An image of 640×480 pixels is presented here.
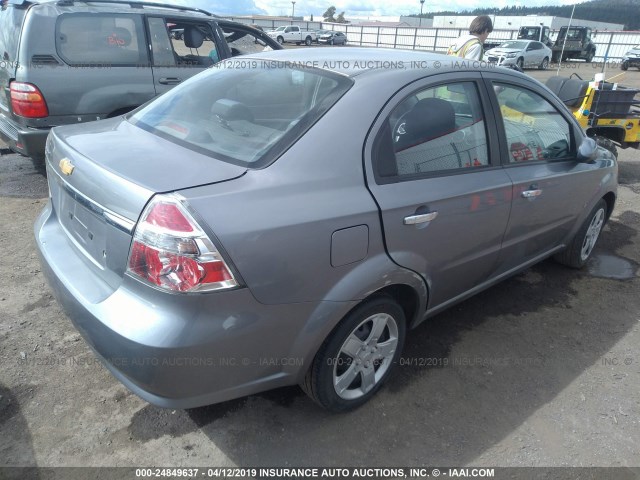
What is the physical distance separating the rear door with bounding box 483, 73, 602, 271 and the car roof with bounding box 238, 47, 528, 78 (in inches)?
7.9

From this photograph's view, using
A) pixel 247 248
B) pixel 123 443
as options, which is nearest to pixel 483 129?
pixel 247 248

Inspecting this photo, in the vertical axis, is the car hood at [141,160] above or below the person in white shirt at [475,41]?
below

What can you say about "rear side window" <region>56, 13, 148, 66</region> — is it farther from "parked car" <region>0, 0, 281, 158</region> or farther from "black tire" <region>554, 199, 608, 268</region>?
"black tire" <region>554, 199, 608, 268</region>

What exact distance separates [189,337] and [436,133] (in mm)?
1620

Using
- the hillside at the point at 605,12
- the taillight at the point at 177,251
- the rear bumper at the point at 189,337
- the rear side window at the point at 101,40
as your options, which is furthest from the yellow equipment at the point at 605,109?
the hillside at the point at 605,12

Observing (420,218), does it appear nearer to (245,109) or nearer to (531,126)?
(245,109)

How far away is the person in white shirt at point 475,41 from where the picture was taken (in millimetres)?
5078

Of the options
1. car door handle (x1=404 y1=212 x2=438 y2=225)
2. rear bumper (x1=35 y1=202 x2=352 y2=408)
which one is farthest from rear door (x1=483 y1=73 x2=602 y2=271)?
rear bumper (x1=35 y1=202 x2=352 y2=408)

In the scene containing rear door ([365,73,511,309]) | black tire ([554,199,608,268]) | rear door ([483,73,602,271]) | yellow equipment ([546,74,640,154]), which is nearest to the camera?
rear door ([365,73,511,309])

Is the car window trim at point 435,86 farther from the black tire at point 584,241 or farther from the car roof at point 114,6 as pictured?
the car roof at point 114,6

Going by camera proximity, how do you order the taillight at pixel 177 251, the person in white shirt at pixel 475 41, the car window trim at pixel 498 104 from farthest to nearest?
1. the person in white shirt at pixel 475 41
2. the car window trim at pixel 498 104
3. the taillight at pixel 177 251

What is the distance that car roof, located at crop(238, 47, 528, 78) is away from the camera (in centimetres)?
240

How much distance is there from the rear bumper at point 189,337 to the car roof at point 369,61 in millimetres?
1238

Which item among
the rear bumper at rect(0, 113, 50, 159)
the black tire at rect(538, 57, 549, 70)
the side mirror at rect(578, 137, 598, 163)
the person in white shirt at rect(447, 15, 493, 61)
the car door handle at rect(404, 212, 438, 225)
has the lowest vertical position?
the black tire at rect(538, 57, 549, 70)
